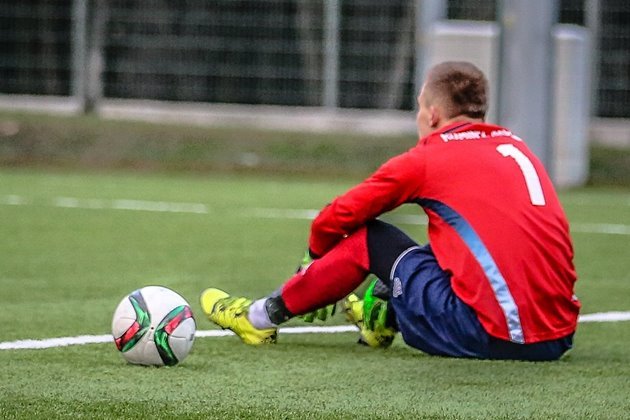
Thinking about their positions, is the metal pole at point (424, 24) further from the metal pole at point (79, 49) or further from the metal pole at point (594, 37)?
the metal pole at point (79, 49)

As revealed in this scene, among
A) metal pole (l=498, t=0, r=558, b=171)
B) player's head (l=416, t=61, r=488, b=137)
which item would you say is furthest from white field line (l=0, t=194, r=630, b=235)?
player's head (l=416, t=61, r=488, b=137)

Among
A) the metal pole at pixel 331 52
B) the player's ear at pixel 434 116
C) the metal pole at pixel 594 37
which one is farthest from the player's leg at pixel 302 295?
the metal pole at pixel 594 37

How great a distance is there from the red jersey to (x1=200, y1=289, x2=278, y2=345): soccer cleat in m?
0.59

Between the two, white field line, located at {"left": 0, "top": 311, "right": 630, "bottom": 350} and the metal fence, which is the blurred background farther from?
white field line, located at {"left": 0, "top": 311, "right": 630, "bottom": 350}

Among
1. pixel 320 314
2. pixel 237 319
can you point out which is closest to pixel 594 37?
pixel 320 314

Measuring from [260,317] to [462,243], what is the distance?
3.08 feet

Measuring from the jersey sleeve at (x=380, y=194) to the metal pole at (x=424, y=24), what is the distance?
11395mm

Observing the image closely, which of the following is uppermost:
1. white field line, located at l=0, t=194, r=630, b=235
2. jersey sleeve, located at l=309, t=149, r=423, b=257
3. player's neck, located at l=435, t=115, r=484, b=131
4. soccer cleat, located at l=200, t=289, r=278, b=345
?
player's neck, located at l=435, t=115, r=484, b=131

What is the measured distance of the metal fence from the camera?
19969mm

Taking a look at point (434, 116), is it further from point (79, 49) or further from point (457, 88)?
point (79, 49)

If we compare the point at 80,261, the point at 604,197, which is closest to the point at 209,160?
the point at 604,197

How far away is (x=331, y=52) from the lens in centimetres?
2005

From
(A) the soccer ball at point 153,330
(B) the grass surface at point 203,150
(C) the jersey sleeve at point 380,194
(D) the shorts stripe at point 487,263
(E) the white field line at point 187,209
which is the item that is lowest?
(B) the grass surface at point 203,150

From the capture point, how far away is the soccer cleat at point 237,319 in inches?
235
